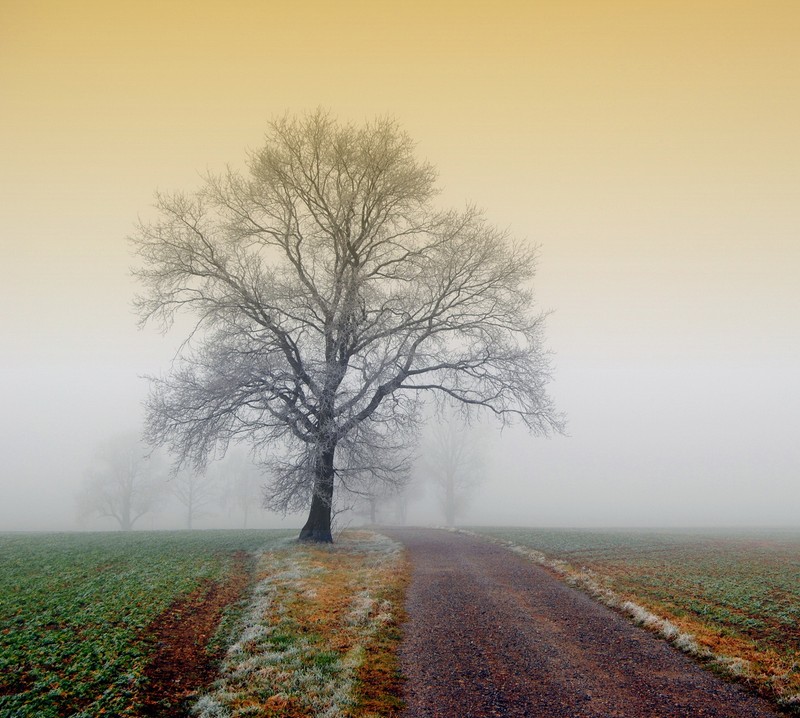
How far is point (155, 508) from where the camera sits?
218ft

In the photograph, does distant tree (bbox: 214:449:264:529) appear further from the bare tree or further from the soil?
the soil

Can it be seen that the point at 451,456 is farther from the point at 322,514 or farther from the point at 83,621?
the point at 83,621

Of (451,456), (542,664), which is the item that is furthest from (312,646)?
(451,456)

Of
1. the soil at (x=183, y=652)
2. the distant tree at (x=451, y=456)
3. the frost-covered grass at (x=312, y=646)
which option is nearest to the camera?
the frost-covered grass at (x=312, y=646)

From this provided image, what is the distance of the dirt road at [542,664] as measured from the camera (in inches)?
239

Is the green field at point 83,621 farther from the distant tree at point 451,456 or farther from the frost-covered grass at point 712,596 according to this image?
the distant tree at point 451,456

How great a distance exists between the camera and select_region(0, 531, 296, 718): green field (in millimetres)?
6246

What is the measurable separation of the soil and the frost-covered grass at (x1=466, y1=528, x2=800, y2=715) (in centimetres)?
920

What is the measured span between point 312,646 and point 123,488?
217 ft

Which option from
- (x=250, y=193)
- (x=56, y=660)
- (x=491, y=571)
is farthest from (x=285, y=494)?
(x=250, y=193)

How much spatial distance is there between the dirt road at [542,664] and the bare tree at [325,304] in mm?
9202

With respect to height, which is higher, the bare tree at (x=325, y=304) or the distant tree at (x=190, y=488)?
the bare tree at (x=325, y=304)

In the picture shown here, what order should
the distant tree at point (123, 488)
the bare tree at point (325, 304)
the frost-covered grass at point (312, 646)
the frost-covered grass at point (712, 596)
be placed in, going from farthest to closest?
the distant tree at point (123, 488)
the bare tree at point (325, 304)
the frost-covered grass at point (712, 596)
the frost-covered grass at point (312, 646)

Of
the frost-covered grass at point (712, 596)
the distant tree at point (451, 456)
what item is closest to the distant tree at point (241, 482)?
the distant tree at point (451, 456)
